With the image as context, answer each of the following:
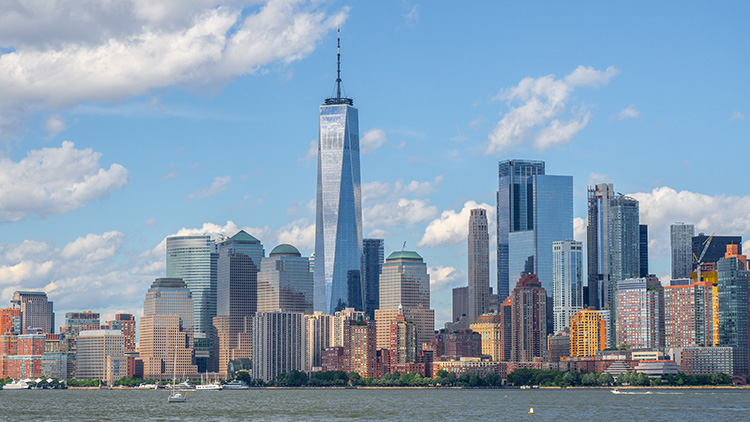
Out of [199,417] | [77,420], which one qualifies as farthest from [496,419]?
[77,420]

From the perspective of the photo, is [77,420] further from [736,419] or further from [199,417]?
[736,419]

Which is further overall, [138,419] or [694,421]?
[138,419]

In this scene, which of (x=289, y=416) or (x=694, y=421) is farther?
(x=289, y=416)

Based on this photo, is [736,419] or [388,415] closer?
[736,419]

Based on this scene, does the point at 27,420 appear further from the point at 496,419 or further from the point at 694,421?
the point at 694,421

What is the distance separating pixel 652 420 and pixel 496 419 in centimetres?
2344

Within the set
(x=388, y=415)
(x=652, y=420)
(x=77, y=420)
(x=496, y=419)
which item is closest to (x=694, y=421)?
(x=652, y=420)

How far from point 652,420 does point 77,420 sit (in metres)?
88.6

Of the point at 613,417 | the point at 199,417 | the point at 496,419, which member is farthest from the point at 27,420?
the point at 613,417

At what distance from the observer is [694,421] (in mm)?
181250

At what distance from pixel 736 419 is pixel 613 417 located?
18411 millimetres

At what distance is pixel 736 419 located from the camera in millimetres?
184625

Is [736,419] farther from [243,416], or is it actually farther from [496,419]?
[243,416]

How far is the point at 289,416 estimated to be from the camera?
649ft
